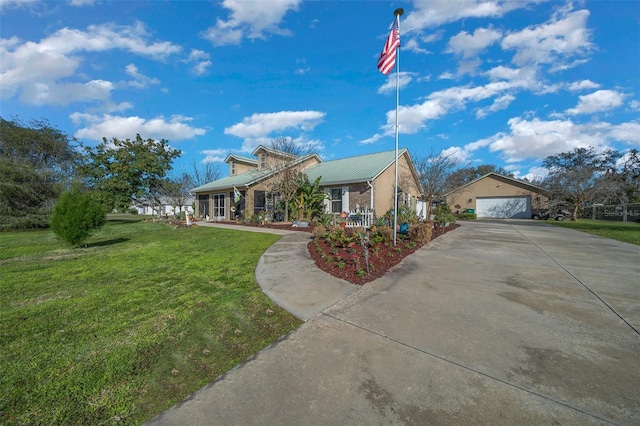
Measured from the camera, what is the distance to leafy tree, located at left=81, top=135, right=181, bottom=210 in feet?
77.3

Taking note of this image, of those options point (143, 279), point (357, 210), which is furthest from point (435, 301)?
point (357, 210)

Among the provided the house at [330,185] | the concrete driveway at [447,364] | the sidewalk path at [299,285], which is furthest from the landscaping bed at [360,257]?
the house at [330,185]

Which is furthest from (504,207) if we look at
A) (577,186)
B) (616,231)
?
(616,231)

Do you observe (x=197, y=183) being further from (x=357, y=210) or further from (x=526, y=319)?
(x=526, y=319)

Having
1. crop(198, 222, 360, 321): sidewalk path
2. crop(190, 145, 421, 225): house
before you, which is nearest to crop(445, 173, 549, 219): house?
crop(190, 145, 421, 225): house

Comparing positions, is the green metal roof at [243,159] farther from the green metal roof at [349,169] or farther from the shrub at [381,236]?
the shrub at [381,236]

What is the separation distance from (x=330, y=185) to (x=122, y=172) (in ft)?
68.5

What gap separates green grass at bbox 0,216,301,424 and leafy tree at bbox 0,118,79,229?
1724 cm

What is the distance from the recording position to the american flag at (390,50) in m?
7.49

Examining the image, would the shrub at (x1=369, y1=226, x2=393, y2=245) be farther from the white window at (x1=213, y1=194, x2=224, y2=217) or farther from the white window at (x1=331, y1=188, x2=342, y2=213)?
the white window at (x1=213, y1=194, x2=224, y2=217)

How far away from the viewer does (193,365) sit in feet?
8.04

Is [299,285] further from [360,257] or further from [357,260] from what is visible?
[360,257]

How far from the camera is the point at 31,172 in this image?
56.7 feet

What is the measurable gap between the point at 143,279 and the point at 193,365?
11.9ft
